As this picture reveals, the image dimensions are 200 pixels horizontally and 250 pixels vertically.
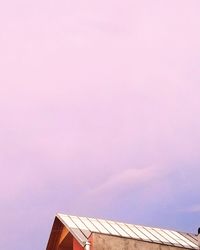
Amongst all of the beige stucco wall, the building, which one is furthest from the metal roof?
the beige stucco wall

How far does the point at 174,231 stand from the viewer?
41.2m

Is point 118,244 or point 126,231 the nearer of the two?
point 118,244

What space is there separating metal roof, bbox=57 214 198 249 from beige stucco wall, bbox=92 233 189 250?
2099mm

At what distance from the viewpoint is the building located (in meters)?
32.3

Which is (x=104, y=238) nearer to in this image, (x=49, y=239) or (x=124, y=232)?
(x=124, y=232)

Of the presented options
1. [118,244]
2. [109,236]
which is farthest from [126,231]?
[109,236]

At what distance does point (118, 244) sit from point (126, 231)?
5.21 meters

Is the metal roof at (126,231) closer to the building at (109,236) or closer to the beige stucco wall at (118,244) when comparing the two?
the building at (109,236)

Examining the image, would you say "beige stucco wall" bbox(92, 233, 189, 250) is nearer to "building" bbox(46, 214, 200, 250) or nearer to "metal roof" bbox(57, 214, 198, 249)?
"building" bbox(46, 214, 200, 250)

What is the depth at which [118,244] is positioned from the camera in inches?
1278

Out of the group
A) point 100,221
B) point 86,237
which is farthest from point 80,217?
point 86,237

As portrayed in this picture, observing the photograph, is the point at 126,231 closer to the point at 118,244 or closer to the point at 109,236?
the point at 118,244

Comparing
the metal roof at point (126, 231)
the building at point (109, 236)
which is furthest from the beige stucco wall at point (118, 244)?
the metal roof at point (126, 231)

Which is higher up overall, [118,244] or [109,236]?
[109,236]
